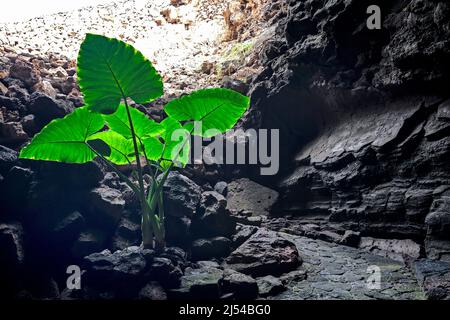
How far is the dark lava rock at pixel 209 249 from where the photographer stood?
435 cm

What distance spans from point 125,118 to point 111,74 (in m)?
0.81

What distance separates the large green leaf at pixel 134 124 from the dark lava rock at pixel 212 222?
1514 mm

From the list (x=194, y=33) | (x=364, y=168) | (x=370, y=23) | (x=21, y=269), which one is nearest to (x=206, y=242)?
(x=21, y=269)

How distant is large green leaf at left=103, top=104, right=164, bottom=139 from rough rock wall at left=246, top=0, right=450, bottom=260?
317cm

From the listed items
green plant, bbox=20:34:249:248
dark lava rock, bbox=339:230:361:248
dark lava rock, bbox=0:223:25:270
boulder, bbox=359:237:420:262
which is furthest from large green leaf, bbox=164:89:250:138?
boulder, bbox=359:237:420:262

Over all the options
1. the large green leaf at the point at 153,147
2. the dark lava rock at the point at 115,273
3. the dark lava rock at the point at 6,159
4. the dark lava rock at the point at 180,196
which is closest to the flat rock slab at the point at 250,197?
the dark lava rock at the point at 180,196

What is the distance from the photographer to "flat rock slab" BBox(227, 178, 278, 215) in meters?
6.17

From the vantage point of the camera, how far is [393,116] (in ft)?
15.4

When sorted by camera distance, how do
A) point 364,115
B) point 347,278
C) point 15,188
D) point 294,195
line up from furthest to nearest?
point 294,195
point 364,115
point 15,188
point 347,278

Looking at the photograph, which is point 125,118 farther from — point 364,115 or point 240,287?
point 364,115

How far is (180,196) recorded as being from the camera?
4.75m

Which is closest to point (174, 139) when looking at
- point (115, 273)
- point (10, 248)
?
point (115, 273)

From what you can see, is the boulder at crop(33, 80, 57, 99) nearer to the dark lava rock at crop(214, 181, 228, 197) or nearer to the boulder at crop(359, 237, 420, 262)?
the dark lava rock at crop(214, 181, 228, 197)

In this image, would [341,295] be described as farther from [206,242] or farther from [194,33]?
[194,33]
